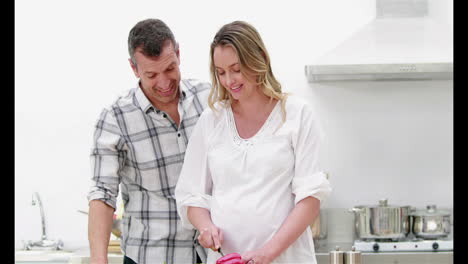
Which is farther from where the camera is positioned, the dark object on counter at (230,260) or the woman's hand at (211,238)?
the woman's hand at (211,238)

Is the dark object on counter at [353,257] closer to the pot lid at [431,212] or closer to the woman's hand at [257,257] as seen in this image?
the woman's hand at [257,257]

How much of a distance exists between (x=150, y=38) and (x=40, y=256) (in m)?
1.98

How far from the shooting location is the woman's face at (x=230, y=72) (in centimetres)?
170

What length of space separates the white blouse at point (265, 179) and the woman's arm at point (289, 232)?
0.02 metres

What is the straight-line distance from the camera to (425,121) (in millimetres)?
3924

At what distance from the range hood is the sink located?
4.89 ft

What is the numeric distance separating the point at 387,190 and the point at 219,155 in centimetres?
234

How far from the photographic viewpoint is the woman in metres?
1.67

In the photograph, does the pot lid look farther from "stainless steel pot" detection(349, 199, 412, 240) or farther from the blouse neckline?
the blouse neckline

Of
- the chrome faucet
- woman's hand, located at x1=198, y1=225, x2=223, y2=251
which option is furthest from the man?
the chrome faucet

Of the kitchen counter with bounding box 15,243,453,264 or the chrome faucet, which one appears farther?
the chrome faucet

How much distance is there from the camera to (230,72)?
67.1 inches

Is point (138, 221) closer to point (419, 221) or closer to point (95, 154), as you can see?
point (95, 154)

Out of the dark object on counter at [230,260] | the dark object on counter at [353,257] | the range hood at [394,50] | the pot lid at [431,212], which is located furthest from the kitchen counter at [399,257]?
the dark object on counter at [230,260]
